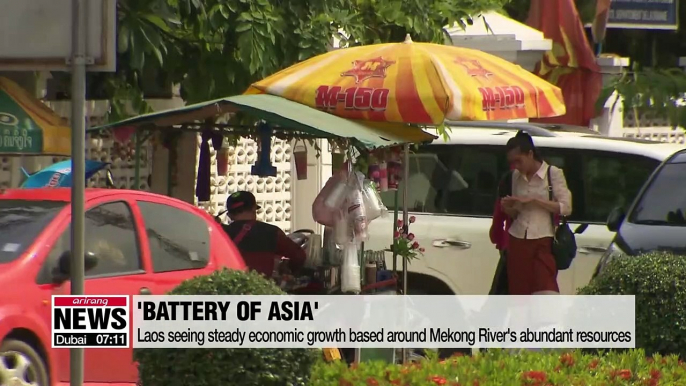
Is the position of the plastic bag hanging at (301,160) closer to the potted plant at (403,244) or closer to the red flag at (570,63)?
the potted plant at (403,244)

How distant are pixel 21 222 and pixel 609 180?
5.33 m

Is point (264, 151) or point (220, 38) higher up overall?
point (220, 38)

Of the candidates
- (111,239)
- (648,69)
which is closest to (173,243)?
(111,239)

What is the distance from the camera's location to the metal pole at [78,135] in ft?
16.5

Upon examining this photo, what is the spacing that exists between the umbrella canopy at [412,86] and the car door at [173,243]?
140 cm

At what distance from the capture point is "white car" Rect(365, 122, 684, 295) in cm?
1097

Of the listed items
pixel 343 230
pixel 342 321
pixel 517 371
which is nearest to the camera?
pixel 517 371

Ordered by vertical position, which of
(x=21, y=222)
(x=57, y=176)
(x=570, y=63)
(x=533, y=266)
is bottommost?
(x=533, y=266)

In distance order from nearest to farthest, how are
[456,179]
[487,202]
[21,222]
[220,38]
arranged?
[21,222]
[220,38]
[487,202]
[456,179]

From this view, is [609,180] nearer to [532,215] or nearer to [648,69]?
[532,215]

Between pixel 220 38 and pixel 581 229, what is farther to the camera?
pixel 220 38

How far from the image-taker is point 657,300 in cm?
668

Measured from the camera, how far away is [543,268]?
9.93 metres

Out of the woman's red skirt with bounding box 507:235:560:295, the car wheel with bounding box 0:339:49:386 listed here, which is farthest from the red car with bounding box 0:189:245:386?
the woman's red skirt with bounding box 507:235:560:295
